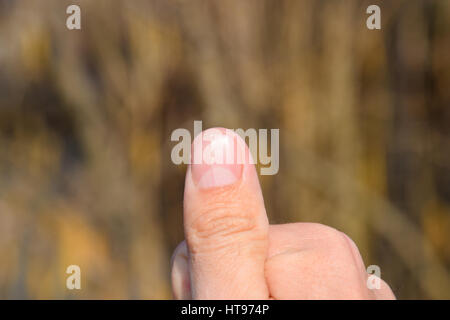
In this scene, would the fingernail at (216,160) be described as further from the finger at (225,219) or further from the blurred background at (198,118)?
the blurred background at (198,118)

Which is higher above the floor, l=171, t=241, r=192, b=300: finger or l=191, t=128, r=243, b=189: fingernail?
l=191, t=128, r=243, b=189: fingernail

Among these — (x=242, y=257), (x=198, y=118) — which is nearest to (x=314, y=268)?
(x=242, y=257)

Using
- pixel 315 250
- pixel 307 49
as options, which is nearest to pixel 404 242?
pixel 307 49

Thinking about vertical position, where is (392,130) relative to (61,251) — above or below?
above

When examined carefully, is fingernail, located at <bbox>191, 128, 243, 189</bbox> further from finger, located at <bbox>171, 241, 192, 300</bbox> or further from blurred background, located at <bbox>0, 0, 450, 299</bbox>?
blurred background, located at <bbox>0, 0, 450, 299</bbox>

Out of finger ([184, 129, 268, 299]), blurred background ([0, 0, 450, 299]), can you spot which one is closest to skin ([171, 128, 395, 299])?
finger ([184, 129, 268, 299])

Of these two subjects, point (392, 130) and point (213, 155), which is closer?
point (213, 155)

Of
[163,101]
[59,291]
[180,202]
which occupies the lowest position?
[59,291]

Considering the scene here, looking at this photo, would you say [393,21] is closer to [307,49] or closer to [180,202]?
[307,49]
